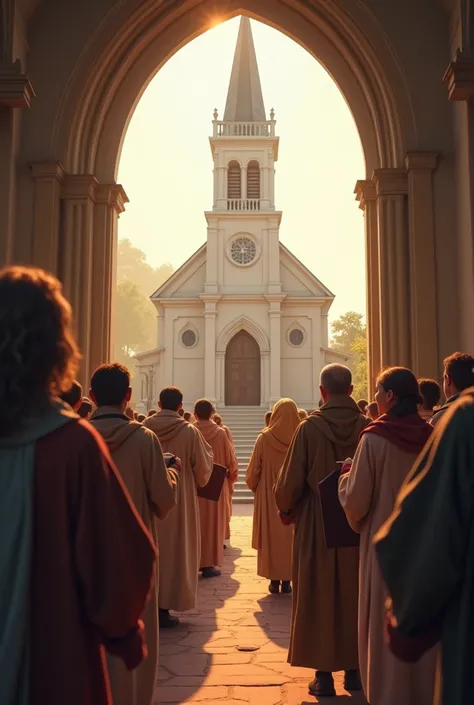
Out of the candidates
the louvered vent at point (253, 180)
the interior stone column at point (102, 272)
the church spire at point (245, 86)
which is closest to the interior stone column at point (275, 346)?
the louvered vent at point (253, 180)

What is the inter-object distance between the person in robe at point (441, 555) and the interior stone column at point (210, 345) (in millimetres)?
29425

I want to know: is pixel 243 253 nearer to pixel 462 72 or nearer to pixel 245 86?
pixel 245 86

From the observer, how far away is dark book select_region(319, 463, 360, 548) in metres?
3.93

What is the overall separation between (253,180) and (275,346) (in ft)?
28.7

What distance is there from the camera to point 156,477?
3.96 metres

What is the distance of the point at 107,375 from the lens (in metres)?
3.71

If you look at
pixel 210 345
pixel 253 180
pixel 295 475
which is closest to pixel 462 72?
pixel 295 475

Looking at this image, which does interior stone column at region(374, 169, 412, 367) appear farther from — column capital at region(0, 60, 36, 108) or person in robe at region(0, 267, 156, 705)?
person in robe at region(0, 267, 156, 705)

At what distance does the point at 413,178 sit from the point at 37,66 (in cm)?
513

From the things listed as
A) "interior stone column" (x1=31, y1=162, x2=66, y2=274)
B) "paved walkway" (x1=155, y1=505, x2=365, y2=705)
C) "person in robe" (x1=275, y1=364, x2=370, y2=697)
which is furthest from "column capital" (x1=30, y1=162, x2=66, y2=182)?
"person in robe" (x1=275, y1=364, x2=370, y2=697)

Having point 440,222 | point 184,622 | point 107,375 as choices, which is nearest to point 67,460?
point 107,375

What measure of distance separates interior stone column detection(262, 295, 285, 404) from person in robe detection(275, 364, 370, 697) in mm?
26978

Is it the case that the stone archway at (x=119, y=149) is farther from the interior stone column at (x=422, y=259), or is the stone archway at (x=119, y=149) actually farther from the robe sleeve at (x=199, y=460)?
the robe sleeve at (x=199, y=460)

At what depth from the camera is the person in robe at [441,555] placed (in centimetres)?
181
